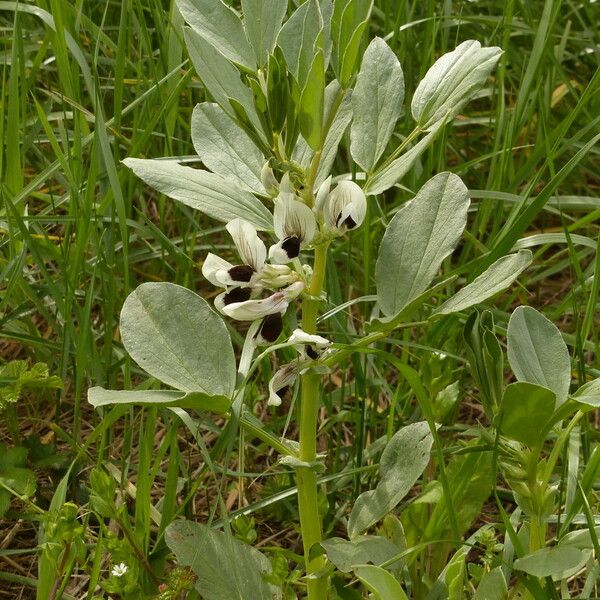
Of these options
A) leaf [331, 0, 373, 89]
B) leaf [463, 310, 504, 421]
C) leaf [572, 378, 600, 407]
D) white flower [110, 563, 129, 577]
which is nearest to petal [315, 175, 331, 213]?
leaf [331, 0, 373, 89]

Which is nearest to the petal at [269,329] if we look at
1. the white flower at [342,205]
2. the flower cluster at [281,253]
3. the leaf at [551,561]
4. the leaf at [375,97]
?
the flower cluster at [281,253]

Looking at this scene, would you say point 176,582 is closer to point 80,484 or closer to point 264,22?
point 80,484

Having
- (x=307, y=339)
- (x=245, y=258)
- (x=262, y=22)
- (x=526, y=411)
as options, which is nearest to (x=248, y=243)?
(x=245, y=258)

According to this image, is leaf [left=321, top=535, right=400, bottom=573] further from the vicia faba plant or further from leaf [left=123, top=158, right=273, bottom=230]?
leaf [left=123, top=158, right=273, bottom=230]

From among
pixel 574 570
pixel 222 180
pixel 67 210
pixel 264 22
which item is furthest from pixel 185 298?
pixel 67 210

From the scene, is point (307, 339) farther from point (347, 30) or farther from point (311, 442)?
point (347, 30)

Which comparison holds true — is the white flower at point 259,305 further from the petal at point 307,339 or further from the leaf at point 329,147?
the leaf at point 329,147
